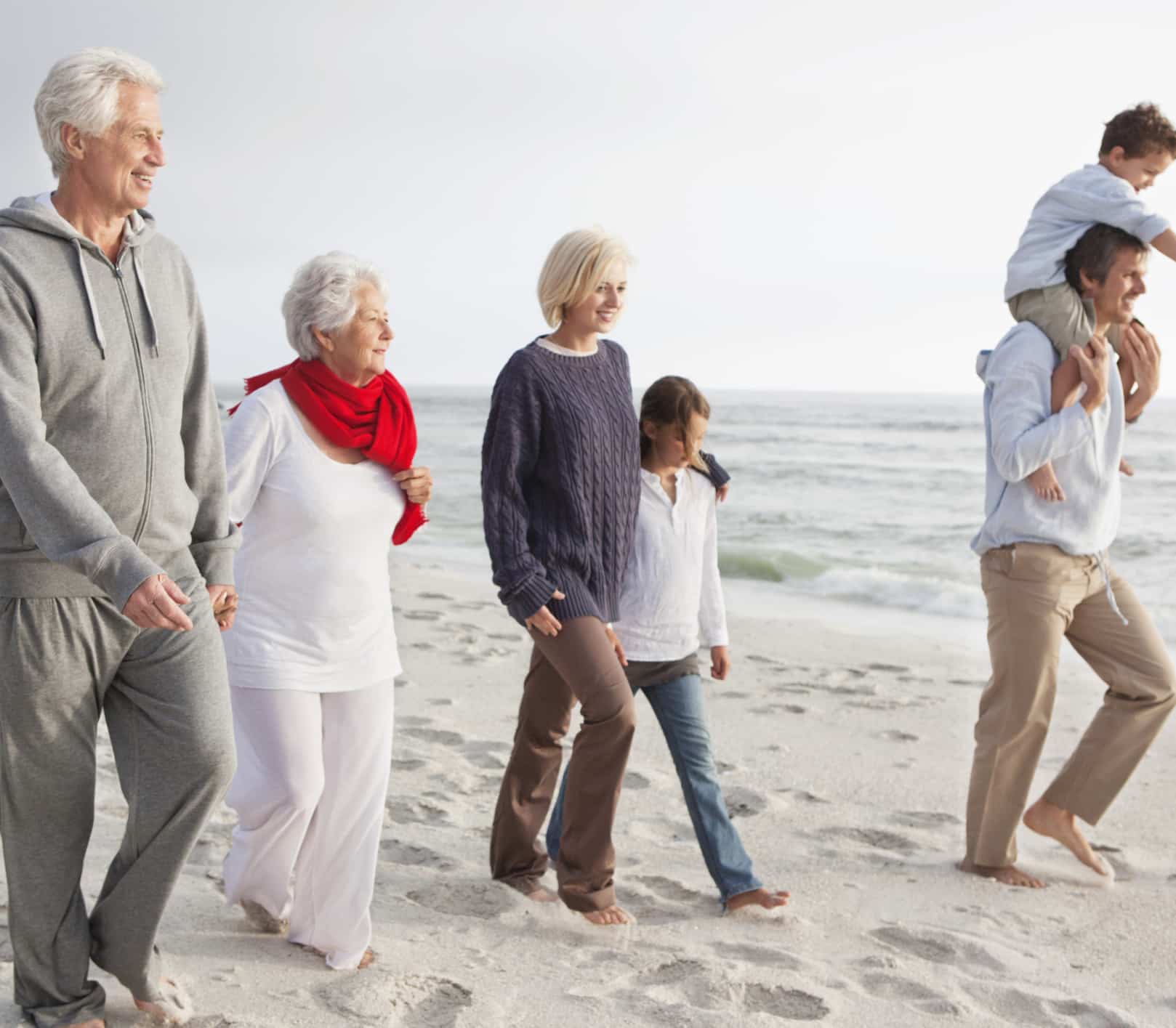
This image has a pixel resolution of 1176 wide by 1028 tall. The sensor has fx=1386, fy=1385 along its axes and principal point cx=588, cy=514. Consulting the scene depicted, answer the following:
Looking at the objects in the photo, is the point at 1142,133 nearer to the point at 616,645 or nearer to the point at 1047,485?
the point at 1047,485

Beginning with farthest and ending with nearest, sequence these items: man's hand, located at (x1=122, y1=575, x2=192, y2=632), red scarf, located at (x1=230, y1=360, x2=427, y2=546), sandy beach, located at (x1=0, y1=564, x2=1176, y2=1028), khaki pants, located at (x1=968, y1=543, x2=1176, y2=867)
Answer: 1. khaki pants, located at (x1=968, y1=543, x2=1176, y2=867)
2. red scarf, located at (x1=230, y1=360, x2=427, y2=546)
3. sandy beach, located at (x1=0, y1=564, x2=1176, y2=1028)
4. man's hand, located at (x1=122, y1=575, x2=192, y2=632)

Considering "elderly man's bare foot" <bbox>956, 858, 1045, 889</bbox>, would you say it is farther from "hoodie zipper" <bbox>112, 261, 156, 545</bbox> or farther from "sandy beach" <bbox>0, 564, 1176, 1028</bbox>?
"hoodie zipper" <bbox>112, 261, 156, 545</bbox>

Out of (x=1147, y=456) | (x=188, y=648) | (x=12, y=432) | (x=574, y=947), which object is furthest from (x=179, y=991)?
(x=1147, y=456)

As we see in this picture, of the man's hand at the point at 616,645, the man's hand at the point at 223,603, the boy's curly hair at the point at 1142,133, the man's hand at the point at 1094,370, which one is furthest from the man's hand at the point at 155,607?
the boy's curly hair at the point at 1142,133

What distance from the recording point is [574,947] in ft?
12.1

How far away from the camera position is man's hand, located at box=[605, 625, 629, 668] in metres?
3.86

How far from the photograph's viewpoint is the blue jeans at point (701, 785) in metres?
3.98

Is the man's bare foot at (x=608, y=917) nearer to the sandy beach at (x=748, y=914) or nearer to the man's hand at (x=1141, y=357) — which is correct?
the sandy beach at (x=748, y=914)

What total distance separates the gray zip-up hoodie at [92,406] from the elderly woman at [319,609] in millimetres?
431

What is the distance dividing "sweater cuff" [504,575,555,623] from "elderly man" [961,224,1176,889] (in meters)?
1.52

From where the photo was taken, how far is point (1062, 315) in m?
4.32

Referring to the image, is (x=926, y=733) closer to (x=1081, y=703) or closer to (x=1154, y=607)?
(x=1081, y=703)

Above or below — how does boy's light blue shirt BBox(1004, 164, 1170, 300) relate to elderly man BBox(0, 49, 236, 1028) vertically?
above

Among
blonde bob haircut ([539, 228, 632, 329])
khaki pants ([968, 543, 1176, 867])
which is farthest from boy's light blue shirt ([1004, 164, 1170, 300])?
blonde bob haircut ([539, 228, 632, 329])
